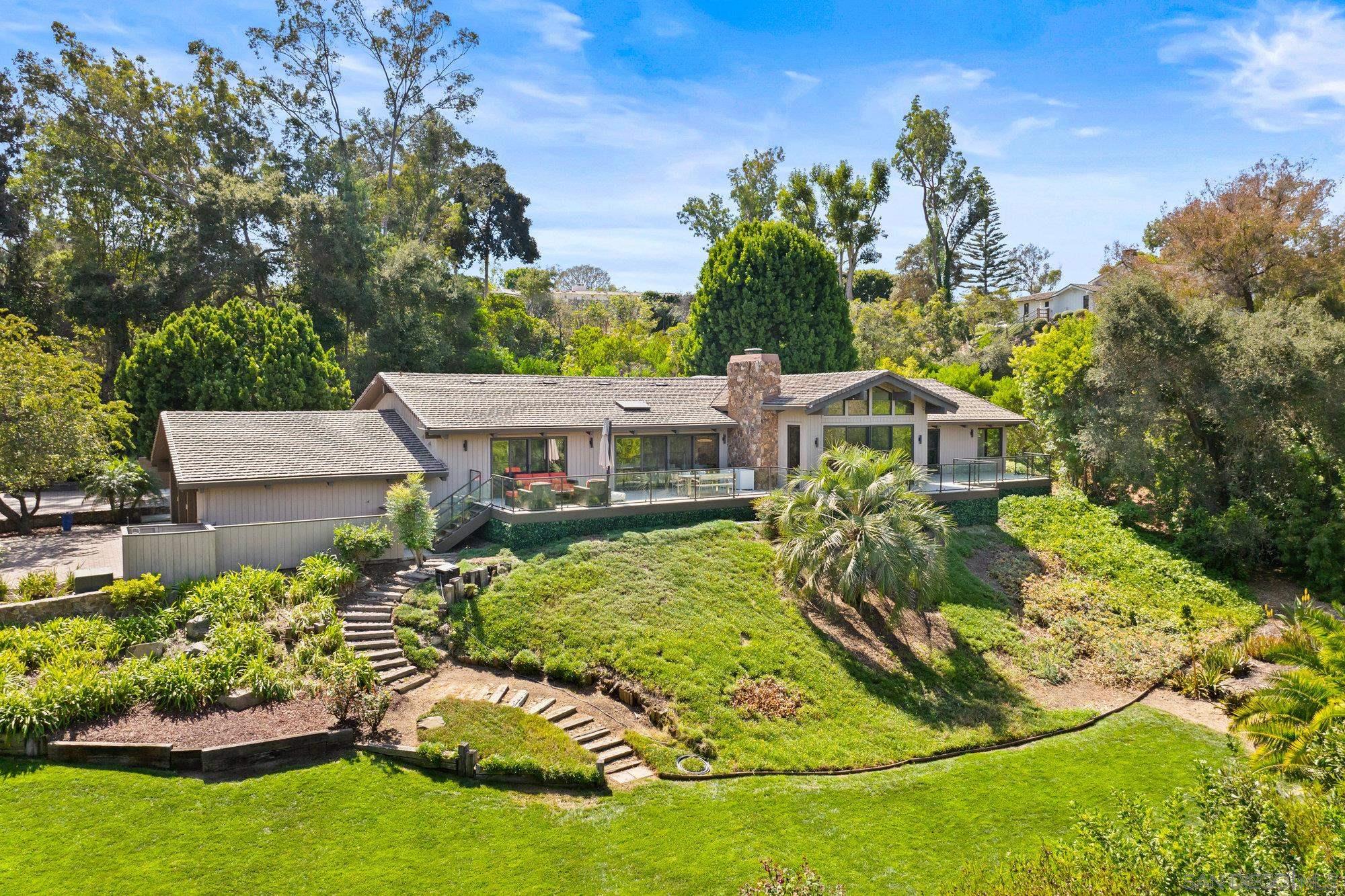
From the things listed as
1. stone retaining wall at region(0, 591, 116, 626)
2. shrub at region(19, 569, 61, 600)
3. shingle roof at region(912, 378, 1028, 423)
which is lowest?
stone retaining wall at region(0, 591, 116, 626)

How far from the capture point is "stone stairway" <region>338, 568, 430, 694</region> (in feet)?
47.2

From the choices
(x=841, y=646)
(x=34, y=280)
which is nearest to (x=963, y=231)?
(x=841, y=646)

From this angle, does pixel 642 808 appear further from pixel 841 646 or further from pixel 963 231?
pixel 963 231

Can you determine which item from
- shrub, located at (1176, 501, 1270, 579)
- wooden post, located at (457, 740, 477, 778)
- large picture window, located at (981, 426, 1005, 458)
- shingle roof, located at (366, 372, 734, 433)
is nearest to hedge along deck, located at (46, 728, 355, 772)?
wooden post, located at (457, 740, 477, 778)

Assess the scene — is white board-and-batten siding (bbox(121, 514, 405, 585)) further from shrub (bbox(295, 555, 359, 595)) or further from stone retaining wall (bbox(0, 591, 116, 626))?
stone retaining wall (bbox(0, 591, 116, 626))

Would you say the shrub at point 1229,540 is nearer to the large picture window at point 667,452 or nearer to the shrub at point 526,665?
the large picture window at point 667,452

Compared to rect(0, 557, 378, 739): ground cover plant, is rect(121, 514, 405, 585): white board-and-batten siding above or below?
above

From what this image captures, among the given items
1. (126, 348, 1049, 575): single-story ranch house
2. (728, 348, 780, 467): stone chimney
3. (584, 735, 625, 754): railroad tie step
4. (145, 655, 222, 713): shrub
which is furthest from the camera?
(728, 348, 780, 467): stone chimney

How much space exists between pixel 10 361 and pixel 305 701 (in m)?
16.5

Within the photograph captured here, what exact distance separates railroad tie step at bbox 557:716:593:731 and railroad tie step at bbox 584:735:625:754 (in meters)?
0.54

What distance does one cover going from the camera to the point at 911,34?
17.1m

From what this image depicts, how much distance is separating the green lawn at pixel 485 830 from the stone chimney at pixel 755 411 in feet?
44.4

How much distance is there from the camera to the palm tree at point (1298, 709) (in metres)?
10.1

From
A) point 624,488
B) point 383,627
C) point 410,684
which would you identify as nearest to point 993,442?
point 624,488
